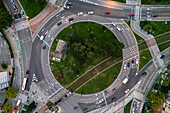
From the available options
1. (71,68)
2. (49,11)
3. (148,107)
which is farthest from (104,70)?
(49,11)

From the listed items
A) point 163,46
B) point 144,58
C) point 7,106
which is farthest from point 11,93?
point 163,46

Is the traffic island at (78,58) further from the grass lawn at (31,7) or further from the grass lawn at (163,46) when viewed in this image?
the grass lawn at (163,46)

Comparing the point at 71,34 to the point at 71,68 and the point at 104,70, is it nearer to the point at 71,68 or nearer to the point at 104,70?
the point at 71,68

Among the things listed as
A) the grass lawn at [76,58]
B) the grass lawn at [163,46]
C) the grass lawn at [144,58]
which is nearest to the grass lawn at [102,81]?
the grass lawn at [76,58]

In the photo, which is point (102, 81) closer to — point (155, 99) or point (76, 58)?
point (76, 58)

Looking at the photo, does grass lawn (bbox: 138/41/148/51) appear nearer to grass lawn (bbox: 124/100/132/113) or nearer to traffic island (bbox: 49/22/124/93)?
traffic island (bbox: 49/22/124/93)

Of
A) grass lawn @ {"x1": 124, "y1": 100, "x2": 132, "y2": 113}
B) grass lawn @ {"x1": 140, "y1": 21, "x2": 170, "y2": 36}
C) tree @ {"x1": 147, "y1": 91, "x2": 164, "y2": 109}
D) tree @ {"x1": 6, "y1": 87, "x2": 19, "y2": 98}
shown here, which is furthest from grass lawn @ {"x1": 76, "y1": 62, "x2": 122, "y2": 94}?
tree @ {"x1": 6, "y1": 87, "x2": 19, "y2": 98}
